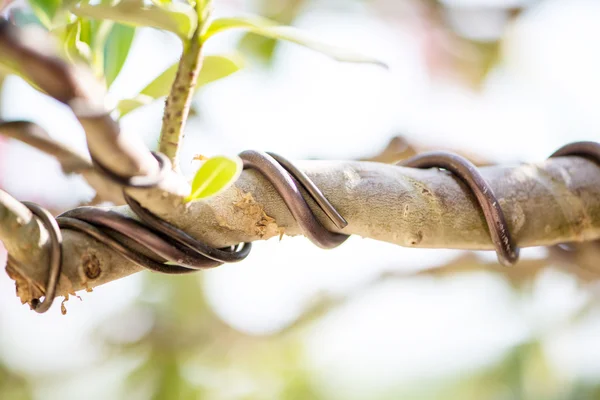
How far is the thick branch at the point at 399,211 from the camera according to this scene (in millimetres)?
315

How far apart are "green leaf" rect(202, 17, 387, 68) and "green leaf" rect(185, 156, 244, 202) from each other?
7 cm

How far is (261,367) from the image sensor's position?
4.88 ft

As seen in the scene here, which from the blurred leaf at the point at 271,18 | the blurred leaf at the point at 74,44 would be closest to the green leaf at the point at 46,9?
the blurred leaf at the point at 74,44

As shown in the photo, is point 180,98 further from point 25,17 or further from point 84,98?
point 25,17

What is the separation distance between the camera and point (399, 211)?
36cm

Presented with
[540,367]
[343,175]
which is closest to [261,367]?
[540,367]

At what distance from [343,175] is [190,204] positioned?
0.09 m

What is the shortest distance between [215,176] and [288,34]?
85mm

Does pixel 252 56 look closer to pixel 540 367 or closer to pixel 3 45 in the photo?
pixel 540 367

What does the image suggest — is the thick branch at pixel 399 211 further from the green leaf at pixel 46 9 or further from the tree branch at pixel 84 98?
the green leaf at pixel 46 9

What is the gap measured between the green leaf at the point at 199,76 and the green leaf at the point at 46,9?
64 millimetres

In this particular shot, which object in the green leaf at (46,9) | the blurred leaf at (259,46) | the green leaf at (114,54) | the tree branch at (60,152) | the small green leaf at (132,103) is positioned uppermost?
the green leaf at (46,9)

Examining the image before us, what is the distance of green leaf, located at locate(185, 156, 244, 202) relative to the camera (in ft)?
0.93

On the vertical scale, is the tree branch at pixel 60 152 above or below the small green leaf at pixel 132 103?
below
